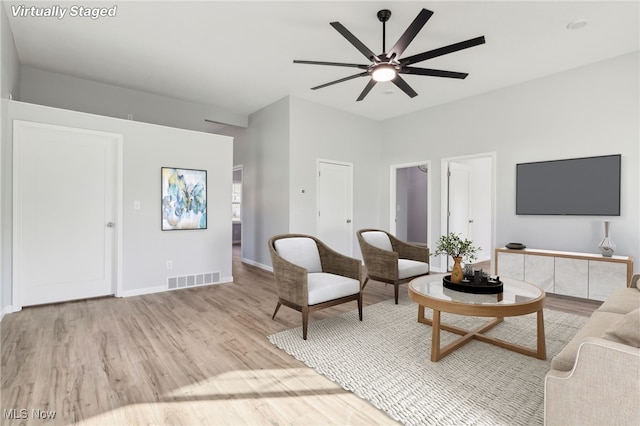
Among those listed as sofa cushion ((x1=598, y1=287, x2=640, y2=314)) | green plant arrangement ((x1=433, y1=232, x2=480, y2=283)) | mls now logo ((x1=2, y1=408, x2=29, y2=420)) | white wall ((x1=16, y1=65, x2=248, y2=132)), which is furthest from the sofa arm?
white wall ((x1=16, y1=65, x2=248, y2=132))

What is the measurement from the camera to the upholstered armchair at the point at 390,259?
3.77 metres

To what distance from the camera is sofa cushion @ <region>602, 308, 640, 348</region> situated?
133 centimetres

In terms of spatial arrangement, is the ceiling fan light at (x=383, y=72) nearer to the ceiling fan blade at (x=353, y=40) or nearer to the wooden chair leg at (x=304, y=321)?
the ceiling fan blade at (x=353, y=40)

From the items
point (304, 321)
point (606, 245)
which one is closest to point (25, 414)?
point (304, 321)

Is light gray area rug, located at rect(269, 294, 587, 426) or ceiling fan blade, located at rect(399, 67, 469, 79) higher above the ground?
ceiling fan blade, located at rect(399, 67, 469, 79)

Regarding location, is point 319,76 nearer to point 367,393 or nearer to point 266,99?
point 266,99

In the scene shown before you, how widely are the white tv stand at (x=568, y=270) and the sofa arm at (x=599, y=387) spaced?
10.3ft

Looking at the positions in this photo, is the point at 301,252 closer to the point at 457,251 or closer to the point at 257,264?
the point at 457,251

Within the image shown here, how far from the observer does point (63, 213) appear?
3742 mm

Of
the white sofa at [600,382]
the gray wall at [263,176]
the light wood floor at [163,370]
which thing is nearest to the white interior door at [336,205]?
the gray wall at [263,176]

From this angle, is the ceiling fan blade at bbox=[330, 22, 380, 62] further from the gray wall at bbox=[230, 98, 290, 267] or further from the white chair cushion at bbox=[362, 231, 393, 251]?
the gray wall at bbox=[230, 98, 290, 267]

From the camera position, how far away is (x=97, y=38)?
3.53m

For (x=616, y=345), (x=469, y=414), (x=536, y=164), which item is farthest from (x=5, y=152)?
(x=536, y=164)

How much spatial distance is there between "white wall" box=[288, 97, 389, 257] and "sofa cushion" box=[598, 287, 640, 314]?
3.96 m
